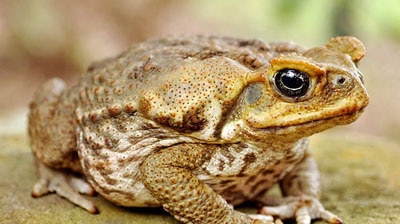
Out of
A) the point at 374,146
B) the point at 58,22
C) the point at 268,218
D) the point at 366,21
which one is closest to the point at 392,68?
the point at 366,21

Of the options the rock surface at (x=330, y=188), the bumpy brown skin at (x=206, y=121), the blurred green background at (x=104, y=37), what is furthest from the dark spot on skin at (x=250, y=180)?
the blurred green background at (x=104, y=37)

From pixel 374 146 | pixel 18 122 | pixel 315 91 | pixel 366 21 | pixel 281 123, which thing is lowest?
pixel 281 123

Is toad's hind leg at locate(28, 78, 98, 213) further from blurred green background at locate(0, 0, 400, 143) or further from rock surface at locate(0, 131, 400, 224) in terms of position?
blurred green background at locate(0, 0, 400, 143)

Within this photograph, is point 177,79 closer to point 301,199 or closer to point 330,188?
point 301,199

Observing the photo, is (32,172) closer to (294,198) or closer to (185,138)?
(185,138)

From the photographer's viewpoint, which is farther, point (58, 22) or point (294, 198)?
point (58, 22)

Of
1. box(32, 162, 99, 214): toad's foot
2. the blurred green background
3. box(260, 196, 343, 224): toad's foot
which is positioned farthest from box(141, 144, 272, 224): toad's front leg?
the blurred green background
